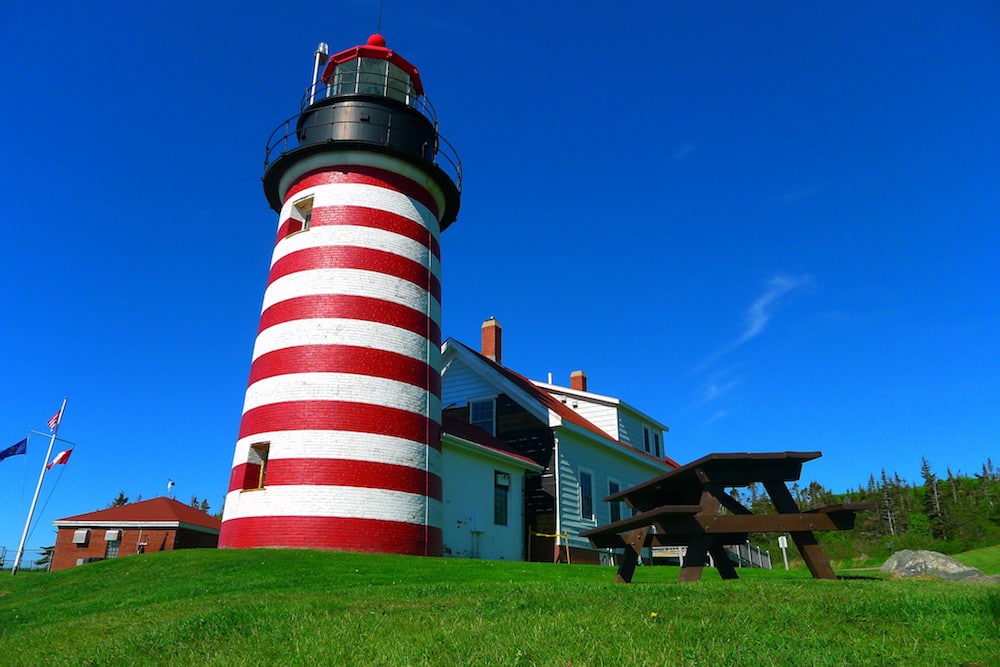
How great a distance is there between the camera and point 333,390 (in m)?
15.9

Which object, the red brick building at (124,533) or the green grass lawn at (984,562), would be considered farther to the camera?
the red brick building at (124,533)

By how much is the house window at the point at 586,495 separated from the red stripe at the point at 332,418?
962 centimetres

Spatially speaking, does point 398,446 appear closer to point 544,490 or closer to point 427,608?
point 544,490

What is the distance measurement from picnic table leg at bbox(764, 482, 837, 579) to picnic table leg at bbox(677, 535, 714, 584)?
3.24 ft

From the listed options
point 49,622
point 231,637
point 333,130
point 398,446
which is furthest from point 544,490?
point 231,637

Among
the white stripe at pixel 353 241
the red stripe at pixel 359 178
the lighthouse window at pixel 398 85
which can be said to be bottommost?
the white stripe at pixel 353 241

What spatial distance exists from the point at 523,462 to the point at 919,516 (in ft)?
172

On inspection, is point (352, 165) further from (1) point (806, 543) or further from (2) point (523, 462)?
(1) point (806, 543)

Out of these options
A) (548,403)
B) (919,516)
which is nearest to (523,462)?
(548,403)

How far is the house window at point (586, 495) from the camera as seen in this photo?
79.6ft

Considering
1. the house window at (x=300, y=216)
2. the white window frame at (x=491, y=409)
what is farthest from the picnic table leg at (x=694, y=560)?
the white window frame at (x=491, y=409)

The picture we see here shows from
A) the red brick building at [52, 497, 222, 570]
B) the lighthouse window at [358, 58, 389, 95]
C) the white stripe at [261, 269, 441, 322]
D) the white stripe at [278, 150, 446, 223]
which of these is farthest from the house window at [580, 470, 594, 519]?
the red brick building at [52, 497, 222, 570]

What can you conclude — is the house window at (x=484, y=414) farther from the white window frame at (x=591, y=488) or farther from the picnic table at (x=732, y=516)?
the picnic table at (x=732, y=516)

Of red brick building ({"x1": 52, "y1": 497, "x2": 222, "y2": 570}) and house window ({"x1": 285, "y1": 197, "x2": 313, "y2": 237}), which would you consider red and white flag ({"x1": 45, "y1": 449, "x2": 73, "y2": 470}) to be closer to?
red brick building ({"x1": 52, "y1": 497, "x2": 222, "y2": 570})
